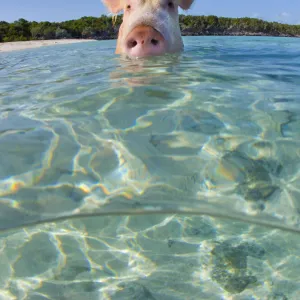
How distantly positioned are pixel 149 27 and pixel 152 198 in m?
3.28

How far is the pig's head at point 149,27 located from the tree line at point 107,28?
2947 centimetres

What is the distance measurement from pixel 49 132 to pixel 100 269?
1.14m

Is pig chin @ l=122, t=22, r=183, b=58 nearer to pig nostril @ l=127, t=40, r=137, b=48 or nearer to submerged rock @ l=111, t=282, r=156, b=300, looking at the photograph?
pig nostril @ l=127, t=40, r=137, b=48

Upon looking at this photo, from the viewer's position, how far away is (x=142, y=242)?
1489 mm

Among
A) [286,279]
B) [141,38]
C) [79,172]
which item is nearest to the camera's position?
[286,279]

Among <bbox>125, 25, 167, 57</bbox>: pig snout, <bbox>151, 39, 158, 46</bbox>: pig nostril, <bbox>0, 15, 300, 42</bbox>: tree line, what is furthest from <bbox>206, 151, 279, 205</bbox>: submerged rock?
<bbox>0, 15, 300, 42</bbox>: tree line

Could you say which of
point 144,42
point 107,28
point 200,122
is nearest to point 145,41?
point 144,42

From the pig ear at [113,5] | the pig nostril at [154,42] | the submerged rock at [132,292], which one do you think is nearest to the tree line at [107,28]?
the pig ear at [113,5]

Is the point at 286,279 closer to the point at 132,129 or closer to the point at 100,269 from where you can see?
the point at 100,269

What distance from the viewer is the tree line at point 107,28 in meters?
33.2

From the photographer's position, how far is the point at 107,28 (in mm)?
38125

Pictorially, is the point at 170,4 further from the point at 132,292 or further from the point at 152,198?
the point at 132,292

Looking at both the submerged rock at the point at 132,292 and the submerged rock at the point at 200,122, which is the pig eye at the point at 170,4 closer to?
the submerged rock at the point at 200,122

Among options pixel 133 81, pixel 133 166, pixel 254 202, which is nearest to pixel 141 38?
pixel 133 81
